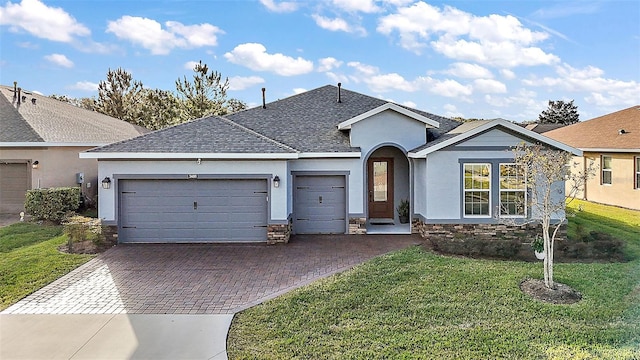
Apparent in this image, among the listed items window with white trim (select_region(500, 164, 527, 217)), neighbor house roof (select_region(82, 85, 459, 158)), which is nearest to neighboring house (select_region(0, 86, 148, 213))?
neighbor house roof (select_region(82, 85, 459, 158))

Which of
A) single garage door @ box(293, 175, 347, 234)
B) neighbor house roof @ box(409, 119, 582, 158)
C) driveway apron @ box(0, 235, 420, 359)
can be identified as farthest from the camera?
single garage door @ box(293, 175, 347, 234)

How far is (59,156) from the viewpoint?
16.3 metres

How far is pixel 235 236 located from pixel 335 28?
22.3ft

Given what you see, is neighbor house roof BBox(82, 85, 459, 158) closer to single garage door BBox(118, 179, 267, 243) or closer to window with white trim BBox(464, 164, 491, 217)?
single garage door BBox(118, 179, 267, 243)

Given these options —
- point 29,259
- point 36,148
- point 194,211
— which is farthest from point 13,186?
point 194,211

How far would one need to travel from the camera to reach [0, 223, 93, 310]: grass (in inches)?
318

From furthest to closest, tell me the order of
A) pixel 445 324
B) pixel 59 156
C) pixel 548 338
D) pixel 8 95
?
pixel 8 95 → pixel 59 156 → pixel 445 324 → pixel 548 338

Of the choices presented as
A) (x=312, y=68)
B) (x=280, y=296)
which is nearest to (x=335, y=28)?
(x=312, y=68)

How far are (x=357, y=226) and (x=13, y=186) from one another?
13505 millimetres

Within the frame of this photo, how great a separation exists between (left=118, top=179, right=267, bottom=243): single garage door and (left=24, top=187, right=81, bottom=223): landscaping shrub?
12.9ft

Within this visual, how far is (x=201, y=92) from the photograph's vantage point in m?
33.2

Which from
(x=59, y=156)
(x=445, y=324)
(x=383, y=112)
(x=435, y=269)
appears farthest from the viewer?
(x=59, y=156)

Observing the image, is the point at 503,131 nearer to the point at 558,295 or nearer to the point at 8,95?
the point at 558,295

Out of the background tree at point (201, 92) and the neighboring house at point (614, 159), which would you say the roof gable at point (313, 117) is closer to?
the neighboring house at point (614, 159)
